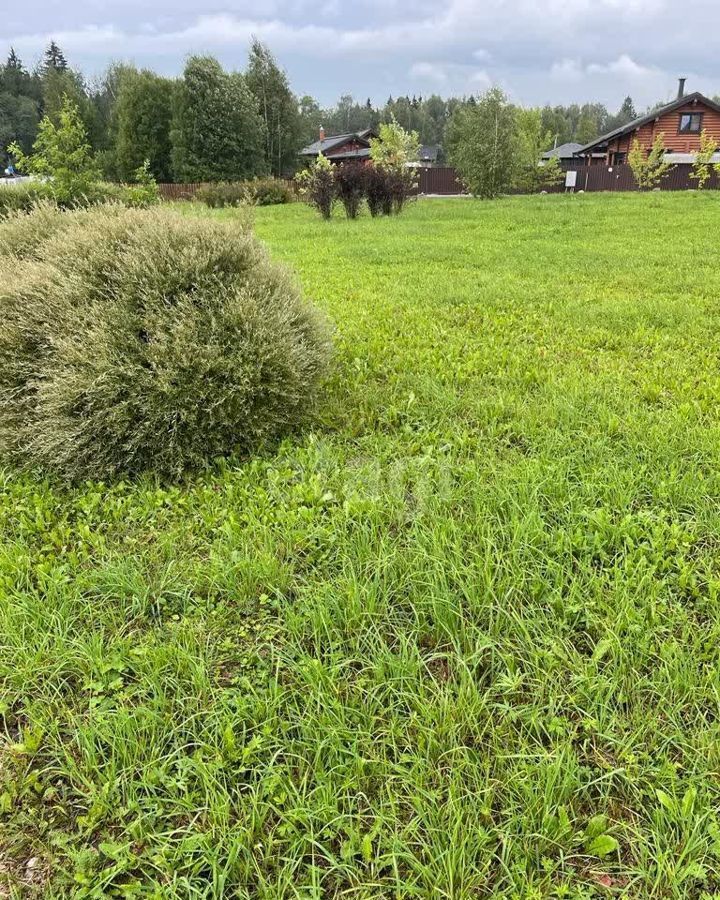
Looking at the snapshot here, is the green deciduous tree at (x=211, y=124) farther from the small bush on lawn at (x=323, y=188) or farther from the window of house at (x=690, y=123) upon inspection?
the window of house at (x=690, y=123)

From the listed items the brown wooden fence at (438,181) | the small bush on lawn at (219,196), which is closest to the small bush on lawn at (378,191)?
the small bush on lawn at (219,196)

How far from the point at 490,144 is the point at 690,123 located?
71.0ft

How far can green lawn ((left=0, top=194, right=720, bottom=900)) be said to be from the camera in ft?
4.76

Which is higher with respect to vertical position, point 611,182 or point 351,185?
Result: point 611,182

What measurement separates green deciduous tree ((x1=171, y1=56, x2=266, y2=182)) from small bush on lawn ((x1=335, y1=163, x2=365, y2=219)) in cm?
1929

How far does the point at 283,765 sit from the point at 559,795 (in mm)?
744

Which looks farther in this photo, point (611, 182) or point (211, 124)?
point (211, 124)

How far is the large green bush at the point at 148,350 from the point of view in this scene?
120 inches

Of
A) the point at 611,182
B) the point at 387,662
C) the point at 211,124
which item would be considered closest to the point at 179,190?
the point at 211,124

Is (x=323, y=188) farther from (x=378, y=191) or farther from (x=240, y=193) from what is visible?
(x=240, y=193)

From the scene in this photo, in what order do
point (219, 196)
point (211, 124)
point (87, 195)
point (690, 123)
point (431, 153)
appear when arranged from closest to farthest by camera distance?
1. point (87, 195)
2. point (219, 196)
3. point (211, 124)
4. point (690, 123)
5. point (431, 153)

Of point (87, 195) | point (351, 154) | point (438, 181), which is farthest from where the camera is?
point (351, 154)

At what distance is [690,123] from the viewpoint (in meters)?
33.5

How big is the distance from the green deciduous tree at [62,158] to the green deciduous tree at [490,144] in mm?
14463
